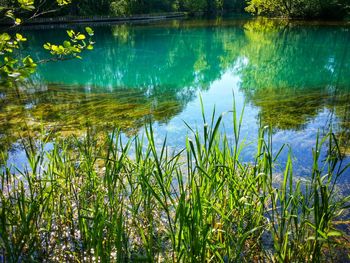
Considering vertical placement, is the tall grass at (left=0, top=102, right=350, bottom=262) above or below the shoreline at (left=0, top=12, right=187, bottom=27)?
below

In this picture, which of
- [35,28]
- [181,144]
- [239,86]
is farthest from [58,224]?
[35,28]

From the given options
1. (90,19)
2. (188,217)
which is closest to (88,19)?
(90,19)

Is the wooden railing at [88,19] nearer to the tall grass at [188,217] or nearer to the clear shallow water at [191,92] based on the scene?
the clear shallow water at [191,92]

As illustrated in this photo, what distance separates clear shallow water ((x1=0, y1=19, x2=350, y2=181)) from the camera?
6297 mm

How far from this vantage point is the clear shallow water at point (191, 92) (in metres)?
6.30

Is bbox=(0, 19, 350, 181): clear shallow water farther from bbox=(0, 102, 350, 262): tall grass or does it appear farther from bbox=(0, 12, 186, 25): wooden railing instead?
bbox=(0, 12, 186, 25): wooden railing

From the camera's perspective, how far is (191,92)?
9867 mm

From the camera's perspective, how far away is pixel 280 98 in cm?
849

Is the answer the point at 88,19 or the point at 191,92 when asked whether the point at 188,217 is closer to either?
the point at 191,92

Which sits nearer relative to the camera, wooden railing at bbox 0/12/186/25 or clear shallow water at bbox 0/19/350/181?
clear shallow water at bbox 0/19/350/181

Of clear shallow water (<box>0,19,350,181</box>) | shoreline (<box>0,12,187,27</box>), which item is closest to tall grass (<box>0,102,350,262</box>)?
clear shallow water (<box>0,19,350,181</box>)

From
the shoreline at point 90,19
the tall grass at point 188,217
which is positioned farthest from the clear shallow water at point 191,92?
the shoreline at point 90,19

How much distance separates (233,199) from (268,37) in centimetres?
2127

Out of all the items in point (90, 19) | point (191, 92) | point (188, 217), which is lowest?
point (191, 92)
